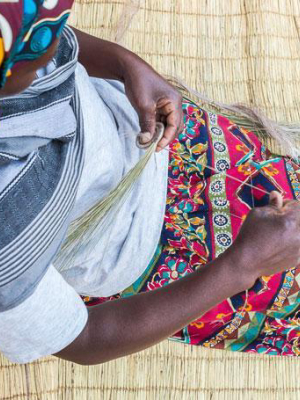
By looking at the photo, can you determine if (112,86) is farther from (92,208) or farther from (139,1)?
(139,1)

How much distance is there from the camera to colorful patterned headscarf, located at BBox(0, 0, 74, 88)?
19.6 inches

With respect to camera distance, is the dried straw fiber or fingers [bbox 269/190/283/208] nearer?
fingers [bbox 269/190/283/208]

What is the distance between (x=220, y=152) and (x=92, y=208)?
0.30 meters

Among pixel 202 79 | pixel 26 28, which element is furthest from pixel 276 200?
pixel 202 79


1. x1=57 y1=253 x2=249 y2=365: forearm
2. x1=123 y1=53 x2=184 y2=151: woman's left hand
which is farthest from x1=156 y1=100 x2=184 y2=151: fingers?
x1=57 y1=253 x2=249 y2=365: forearm

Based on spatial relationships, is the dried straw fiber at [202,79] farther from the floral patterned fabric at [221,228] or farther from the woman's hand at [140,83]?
the woman's hand at [140,83]

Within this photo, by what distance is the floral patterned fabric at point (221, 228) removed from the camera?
103 centimetres

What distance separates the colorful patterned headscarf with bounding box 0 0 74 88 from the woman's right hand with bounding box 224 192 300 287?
1.34 feet

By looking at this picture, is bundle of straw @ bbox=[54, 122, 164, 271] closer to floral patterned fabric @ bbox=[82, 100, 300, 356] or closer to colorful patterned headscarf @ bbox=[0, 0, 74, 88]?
floral patterned fabric @ bbox=[82, 100, 300, 356]

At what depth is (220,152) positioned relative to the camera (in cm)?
111

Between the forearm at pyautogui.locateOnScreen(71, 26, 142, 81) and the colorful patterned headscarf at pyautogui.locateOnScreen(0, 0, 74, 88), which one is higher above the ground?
the forearm at pyautogui.locateOnScreen(71, 26, 142, 81)

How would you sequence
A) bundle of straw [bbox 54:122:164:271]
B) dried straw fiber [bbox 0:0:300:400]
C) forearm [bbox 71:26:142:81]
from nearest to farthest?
1. bundle of straw [bbox 54:122:164:271]
2. forearm [bbox 71:26:142:81]
3. dried straw fiber [bbox 0:0:300:400]

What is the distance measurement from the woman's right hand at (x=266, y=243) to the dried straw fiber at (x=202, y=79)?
59 cm

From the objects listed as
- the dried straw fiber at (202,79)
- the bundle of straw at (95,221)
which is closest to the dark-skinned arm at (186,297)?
the bundle of straw at (95,221)
